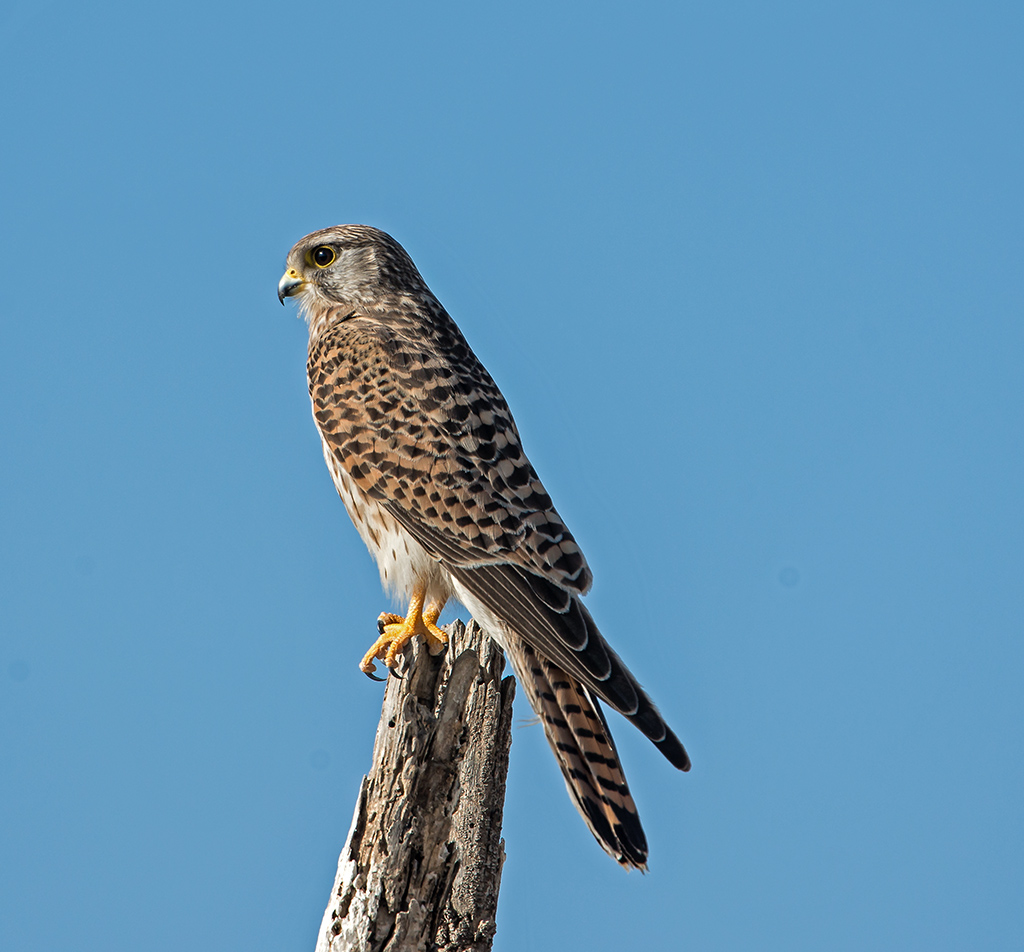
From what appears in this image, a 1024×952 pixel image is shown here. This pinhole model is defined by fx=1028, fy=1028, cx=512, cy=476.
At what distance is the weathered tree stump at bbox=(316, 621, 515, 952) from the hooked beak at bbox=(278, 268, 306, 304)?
2.28 metres

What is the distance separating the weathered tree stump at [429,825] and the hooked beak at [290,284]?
7.47ft

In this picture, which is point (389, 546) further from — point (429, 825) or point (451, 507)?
point (429, 825)

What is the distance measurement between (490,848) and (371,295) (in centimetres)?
271

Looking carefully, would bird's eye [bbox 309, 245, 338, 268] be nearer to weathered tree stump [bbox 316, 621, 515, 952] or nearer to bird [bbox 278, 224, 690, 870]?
bird [bbox 278, 224, 690, 870]

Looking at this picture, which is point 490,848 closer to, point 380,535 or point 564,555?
point 564,555

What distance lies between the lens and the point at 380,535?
4.40 metres

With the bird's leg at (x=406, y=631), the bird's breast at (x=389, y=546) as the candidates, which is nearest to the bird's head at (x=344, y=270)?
the bird's breast at (x=389, y=546)

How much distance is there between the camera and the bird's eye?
16.9 ft

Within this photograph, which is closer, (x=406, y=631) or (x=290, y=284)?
(x=406, y=631)

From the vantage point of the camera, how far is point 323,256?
5.15 m

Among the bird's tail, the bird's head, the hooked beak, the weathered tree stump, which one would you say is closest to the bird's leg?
the weathered tree stump

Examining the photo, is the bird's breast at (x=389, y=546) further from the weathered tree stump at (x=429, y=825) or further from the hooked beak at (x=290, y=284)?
the hooked beak at (x=290, y=284)

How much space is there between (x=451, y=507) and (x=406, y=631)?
0.52m

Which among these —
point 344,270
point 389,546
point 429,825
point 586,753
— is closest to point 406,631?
point 389,546
